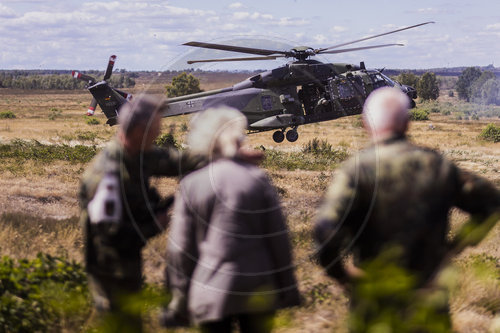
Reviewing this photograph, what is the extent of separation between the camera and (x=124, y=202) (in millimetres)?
3000

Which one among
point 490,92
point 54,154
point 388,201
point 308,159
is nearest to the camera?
point 388,201

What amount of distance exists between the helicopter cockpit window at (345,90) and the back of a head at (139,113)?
15.8 meters

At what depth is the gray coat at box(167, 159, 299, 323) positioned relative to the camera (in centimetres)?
271

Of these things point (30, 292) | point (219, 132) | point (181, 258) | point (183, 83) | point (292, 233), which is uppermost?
point (183, 83)

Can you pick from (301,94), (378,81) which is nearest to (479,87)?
(378,81)

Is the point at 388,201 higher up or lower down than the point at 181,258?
higher up

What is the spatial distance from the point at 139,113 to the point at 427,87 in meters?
93.1

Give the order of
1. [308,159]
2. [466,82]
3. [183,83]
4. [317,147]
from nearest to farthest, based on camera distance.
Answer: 1. [183,83]
2. [308,159]
3. [317,147]
4. [466,82]

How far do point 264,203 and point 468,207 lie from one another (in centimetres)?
115

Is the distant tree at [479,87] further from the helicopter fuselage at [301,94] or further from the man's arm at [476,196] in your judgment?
the man's arm at [476,196]

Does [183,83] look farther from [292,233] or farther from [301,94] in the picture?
[301,94]

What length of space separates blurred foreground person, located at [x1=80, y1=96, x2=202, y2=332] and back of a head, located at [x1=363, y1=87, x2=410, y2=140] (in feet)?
3.23

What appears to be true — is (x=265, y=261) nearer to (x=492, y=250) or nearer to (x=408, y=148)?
(x=408, y=148)

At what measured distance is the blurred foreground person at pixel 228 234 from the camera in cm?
271
